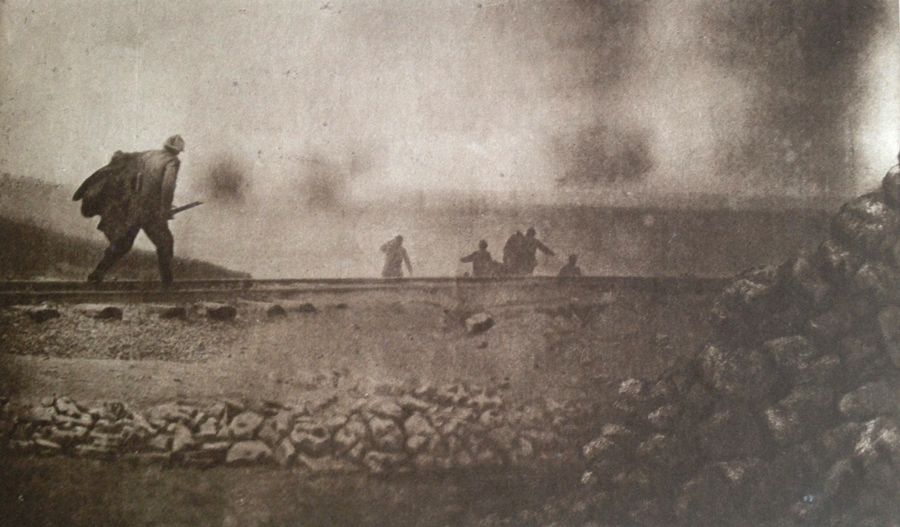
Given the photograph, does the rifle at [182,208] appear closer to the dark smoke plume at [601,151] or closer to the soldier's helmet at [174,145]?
the soldier's helmet at [174,145]

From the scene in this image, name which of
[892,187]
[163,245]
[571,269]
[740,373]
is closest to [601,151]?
[571,269]

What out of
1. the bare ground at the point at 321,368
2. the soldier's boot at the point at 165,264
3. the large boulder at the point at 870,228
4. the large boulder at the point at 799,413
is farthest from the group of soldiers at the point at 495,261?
the large boulder at the point at 870,228

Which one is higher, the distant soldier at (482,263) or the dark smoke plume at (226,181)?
the dark smoke plume at (226,181)

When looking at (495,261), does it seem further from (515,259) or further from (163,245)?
(163,245)

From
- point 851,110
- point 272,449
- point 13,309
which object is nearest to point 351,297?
point 272,449

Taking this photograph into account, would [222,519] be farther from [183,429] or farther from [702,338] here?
[702,338]

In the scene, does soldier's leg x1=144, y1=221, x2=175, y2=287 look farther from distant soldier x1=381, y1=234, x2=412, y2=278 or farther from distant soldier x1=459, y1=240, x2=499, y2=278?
distant soldier x1=459, y1=240, x2=499, y2=278
